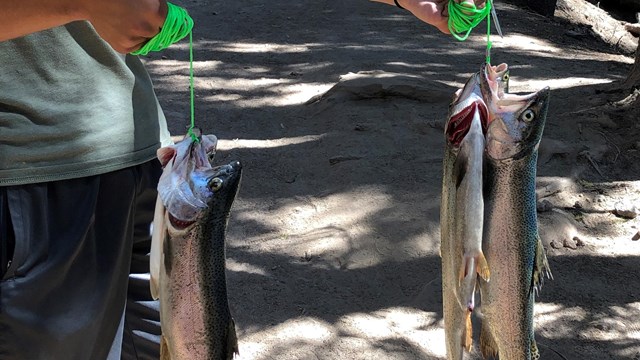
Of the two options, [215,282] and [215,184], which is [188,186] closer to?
[215,184]

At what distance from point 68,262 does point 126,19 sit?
0.73 meters

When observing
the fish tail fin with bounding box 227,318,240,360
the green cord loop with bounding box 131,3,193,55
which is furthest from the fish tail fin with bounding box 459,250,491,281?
the green cord loop with bounding box 131,3,193,55

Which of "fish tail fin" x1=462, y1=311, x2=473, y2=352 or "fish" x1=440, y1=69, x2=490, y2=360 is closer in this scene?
"fish" x1=440, y1=69, x2=490, y2=360

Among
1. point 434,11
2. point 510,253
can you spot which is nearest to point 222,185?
point 510,253

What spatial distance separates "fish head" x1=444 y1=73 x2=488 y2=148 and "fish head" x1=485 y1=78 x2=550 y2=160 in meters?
0.03

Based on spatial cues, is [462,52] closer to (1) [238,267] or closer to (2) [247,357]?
(1) [238,267]

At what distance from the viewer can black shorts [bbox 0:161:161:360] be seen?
2006 mm

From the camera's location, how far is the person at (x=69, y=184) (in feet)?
6.53

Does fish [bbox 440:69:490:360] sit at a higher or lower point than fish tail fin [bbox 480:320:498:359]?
higher

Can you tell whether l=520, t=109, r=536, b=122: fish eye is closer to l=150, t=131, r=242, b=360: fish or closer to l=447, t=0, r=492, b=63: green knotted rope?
l=447, t=0, r=492, b=63: green knotted rope

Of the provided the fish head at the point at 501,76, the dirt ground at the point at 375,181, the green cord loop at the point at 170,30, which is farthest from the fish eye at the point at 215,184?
the dirt ground at the point at 375,181

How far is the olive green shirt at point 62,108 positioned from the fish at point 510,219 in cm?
89

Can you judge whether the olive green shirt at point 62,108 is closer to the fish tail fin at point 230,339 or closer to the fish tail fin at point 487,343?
the fish tail fin at point 230,339

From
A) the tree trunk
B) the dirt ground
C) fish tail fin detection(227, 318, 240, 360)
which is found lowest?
the dirt ground
